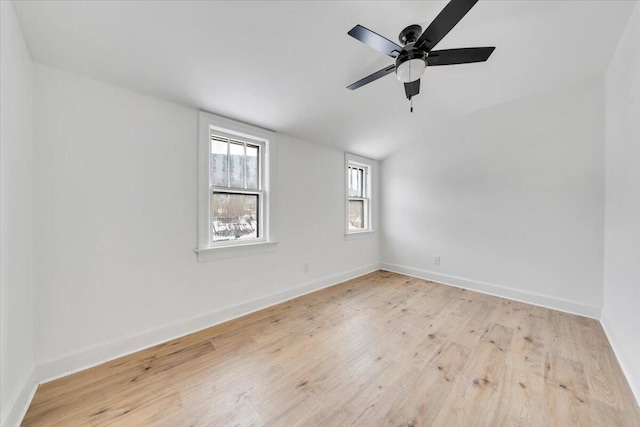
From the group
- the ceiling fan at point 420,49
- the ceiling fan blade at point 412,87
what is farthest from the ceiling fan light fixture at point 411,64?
the ceiling fan blade at point 412,87

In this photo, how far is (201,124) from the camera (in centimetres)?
239

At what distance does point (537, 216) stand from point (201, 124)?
160 inches

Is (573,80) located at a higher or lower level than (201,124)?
higher

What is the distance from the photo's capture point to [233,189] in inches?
106

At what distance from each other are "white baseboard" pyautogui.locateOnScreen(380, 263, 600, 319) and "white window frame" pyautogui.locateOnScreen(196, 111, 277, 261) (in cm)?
261

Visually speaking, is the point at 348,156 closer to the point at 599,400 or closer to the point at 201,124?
the point at 201,124

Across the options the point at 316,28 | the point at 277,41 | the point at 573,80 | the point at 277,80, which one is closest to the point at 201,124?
the point at 277,80

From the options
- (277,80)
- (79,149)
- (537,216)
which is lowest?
(537,216)

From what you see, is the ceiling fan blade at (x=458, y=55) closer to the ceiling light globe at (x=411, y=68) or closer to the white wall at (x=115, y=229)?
the ceiling light globe at (x=411, y=68)

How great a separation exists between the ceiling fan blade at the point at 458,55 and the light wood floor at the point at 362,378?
7.30ft

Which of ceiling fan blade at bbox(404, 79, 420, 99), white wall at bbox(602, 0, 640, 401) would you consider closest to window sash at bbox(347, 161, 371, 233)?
ceiling fan blade at bbox(404, 79, 420, 99)

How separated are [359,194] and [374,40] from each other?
3.12 m

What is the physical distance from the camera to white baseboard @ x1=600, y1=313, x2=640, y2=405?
158 centimetres

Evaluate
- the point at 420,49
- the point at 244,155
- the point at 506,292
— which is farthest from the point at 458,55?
the point at 506,292
